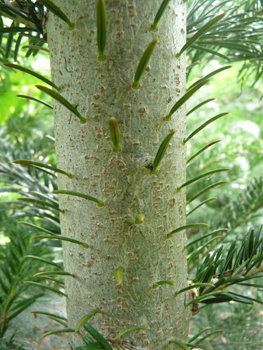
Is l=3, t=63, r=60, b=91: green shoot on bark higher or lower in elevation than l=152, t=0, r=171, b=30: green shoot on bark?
lower

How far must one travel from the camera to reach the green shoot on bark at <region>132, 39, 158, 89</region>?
0.24 m

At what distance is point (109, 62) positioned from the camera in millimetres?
306

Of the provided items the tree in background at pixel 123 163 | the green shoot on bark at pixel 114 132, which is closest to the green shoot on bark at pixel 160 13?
the tree in background at pixel 123 163

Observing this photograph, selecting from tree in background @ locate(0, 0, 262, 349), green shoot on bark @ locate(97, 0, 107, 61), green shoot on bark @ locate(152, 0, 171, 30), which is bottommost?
tree in background @ locate(0, 0, 262, 349)

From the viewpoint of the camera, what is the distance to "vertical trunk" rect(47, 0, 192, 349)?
1.01 feet

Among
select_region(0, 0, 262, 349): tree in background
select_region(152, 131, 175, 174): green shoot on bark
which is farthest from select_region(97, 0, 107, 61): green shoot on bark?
select_region(152, 131, 175, 174): green shoot on bark

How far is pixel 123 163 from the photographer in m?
0.31

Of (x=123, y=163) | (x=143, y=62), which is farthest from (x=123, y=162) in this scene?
(x=143, y=62)

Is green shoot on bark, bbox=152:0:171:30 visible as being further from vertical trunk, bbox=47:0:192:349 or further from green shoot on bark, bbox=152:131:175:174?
green shoot on bark, bbox=152:131:175:174

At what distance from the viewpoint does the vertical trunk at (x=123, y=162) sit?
308mm

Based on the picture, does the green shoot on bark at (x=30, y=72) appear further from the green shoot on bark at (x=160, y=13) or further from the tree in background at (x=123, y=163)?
the green shoot on bark at (x=160, y=13)

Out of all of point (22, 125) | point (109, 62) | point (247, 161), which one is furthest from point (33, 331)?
point (247, 161)

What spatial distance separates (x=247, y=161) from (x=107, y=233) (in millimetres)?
1130

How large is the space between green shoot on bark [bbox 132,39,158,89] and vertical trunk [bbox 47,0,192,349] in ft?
0.04
